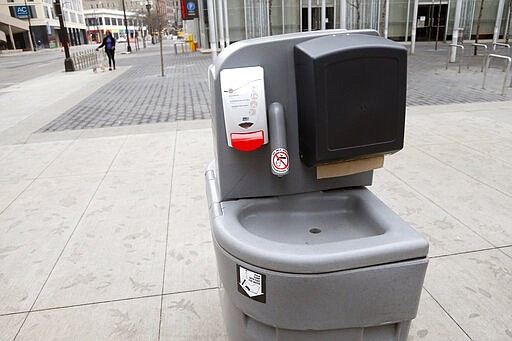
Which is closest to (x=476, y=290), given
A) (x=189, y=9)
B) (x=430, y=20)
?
(x=189, y=9)

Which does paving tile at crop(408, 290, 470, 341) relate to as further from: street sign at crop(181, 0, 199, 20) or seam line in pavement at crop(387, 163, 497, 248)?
street sign at crop(181, 0, 199, 20)

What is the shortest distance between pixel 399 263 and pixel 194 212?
276 centimetres

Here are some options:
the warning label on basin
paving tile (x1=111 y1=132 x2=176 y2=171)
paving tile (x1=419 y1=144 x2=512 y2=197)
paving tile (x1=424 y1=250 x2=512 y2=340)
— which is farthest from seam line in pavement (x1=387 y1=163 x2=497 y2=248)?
paving tile (x1=111 y1=132 x2=176 y2=171)

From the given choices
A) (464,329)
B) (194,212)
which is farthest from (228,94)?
(194,212)

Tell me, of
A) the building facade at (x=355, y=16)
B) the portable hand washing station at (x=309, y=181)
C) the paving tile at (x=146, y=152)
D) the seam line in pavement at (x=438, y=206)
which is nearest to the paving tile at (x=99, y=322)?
the portable hand washing station at (x=309, y=181)

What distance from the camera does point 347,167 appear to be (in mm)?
1720

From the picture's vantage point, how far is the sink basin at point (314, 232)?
4.75 ft

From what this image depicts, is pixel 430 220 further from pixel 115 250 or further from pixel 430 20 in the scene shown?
pixel 430 20

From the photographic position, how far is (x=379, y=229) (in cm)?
170

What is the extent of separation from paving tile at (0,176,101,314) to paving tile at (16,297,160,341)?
247 millimetres

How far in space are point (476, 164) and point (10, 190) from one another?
5510 millimetres

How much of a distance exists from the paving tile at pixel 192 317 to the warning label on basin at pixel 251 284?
998mm

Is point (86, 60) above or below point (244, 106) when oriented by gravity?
below

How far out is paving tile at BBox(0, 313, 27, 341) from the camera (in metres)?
2.48
